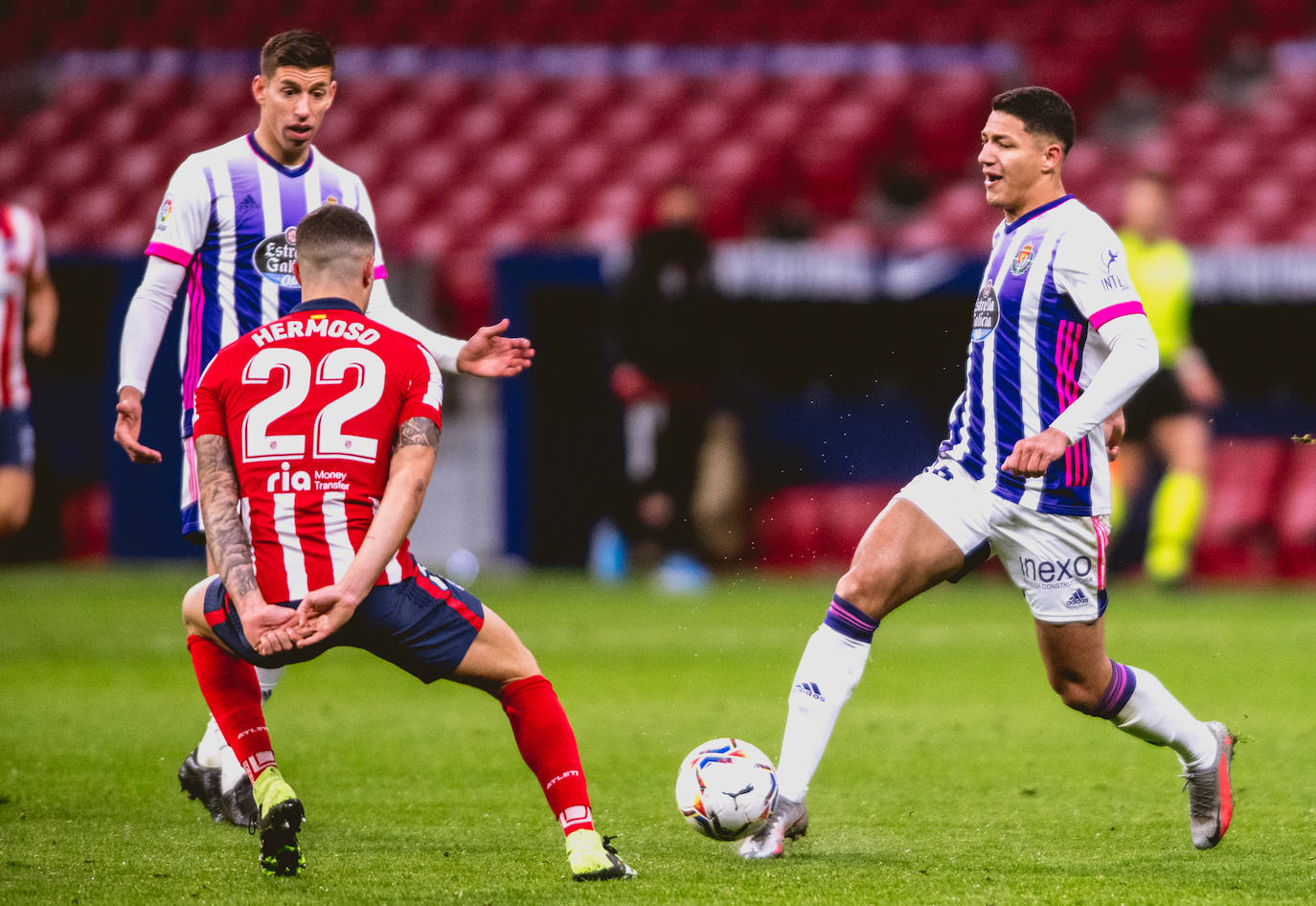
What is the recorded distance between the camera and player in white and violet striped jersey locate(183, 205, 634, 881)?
4012mm

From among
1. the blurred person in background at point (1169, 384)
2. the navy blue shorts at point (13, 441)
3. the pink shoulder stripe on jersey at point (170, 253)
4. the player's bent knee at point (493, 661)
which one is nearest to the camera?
the player's bent knee at point (493, 661)

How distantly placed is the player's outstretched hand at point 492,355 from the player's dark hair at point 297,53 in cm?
106

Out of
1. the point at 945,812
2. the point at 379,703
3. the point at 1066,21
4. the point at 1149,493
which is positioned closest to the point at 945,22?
the point at 1066,21

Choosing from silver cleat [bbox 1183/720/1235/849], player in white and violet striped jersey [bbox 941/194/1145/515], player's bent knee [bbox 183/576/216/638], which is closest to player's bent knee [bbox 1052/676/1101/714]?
silver cleat [bbox 1183/720/1235/849]

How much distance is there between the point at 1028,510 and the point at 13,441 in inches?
196

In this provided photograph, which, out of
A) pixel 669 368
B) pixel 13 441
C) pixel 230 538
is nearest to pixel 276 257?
pixel 230 538

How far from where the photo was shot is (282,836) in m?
4.07

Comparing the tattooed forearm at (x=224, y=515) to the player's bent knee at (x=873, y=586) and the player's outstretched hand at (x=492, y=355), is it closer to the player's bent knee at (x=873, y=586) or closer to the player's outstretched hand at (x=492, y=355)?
the player's outstretched hand at (x=492, y=355)

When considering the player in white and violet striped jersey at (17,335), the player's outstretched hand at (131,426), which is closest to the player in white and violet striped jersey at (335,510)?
the player's outstretched hand at (131,426)

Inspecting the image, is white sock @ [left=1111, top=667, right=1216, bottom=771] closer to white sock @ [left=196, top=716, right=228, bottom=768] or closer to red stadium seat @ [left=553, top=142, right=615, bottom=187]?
white sock @ [left=196, top=716, right=228, bottom=768]

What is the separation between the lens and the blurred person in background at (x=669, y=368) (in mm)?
11766

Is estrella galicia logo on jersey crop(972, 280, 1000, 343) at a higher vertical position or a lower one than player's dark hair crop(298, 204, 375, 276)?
lower

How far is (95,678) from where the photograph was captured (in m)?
8.05

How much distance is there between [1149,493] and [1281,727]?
21.1 feet
